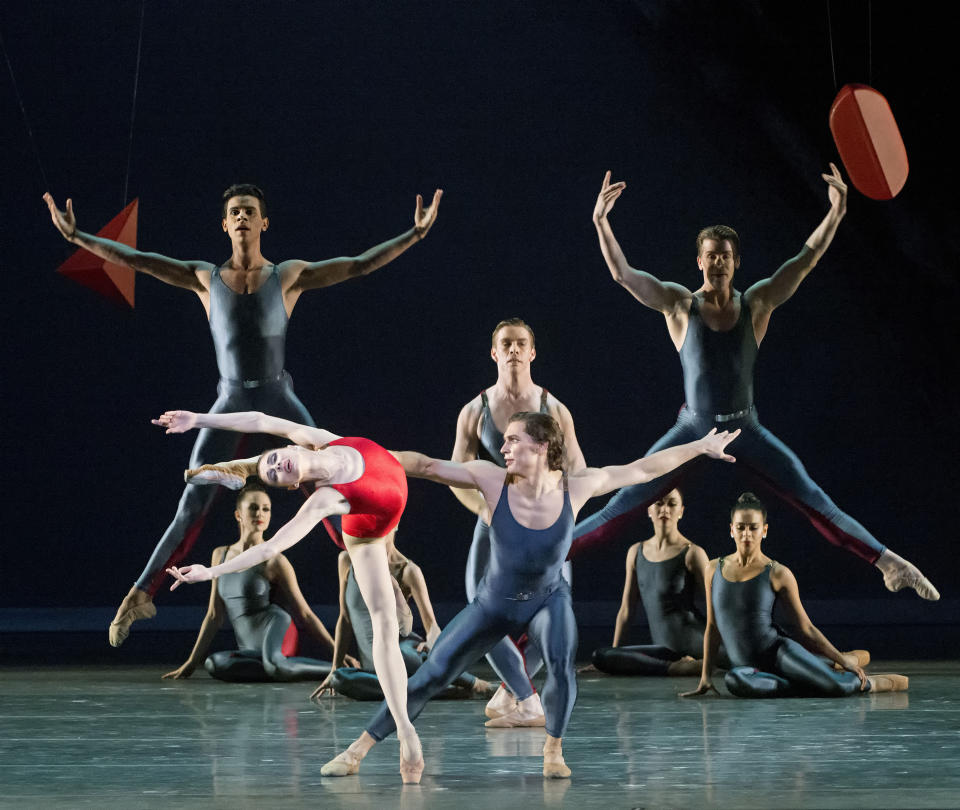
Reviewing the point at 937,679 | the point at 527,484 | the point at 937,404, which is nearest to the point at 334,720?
the point at 527,484

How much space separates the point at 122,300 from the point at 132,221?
719 millimetres

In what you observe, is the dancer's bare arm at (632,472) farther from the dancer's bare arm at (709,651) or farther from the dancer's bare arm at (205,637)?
the dancer's bare arm at (205,637)

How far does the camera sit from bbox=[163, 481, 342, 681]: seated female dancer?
20.1ft

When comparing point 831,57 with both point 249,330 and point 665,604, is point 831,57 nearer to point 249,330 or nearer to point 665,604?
point 665,604

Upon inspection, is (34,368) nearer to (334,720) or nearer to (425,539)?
(425,539)

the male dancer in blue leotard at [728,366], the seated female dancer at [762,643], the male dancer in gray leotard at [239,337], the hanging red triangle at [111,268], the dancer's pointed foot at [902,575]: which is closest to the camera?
the seated female dancer at [762,643]

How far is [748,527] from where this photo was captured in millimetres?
5520

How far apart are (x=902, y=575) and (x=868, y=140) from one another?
1.98 m

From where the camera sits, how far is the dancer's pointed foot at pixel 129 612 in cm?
590

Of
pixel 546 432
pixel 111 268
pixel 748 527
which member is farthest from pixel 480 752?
pixel 111 268

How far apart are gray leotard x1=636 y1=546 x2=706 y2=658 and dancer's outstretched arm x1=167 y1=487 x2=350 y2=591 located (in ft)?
9.45

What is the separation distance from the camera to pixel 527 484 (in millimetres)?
3787

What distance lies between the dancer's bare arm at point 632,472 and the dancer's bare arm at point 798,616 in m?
1.61

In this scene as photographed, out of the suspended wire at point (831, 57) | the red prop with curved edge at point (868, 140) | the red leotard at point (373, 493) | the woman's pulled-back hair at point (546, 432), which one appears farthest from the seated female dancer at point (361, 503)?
the suspended wire at point (831, 57)
